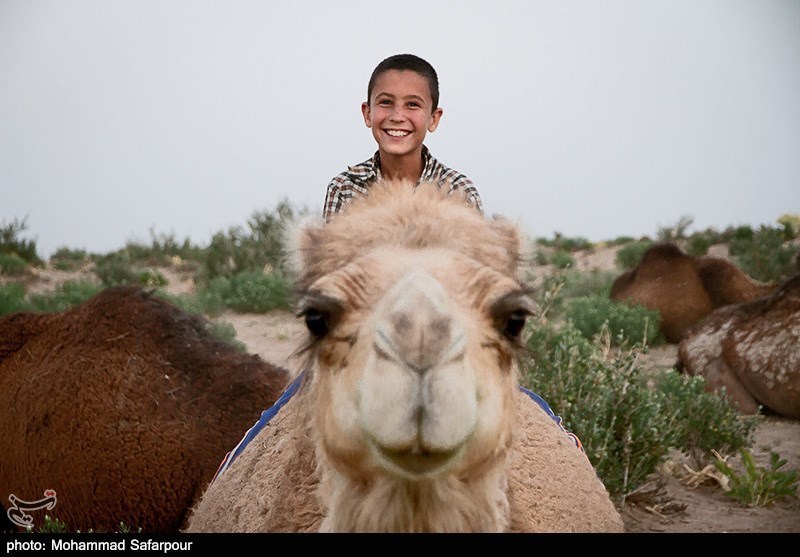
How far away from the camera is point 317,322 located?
1946 mm

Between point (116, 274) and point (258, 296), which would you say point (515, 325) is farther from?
point (116, 274)

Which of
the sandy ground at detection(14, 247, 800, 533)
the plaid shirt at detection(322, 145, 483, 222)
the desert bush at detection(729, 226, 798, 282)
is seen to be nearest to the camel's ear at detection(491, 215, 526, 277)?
the plaid shirt at detection(322, 145, 483, 222)

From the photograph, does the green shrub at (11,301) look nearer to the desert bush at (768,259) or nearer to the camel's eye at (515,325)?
the camel's eye at (515,325)

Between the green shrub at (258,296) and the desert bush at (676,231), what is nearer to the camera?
the green shrub at (258,296)

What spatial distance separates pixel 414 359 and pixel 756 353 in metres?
7.55

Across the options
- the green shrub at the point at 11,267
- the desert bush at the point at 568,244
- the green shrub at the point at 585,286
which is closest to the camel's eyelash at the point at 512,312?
the green shrub at the point at 585,286

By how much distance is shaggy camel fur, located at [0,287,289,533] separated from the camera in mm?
4512

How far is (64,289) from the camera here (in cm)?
1583

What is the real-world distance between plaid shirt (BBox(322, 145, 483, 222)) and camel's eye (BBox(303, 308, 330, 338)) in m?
1.34

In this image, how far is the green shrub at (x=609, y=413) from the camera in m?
5.58

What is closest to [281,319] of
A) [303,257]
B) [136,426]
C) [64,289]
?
[64,289]

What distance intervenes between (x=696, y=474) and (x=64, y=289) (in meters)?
13.6

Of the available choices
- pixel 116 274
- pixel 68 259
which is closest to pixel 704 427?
pixel 116 274
